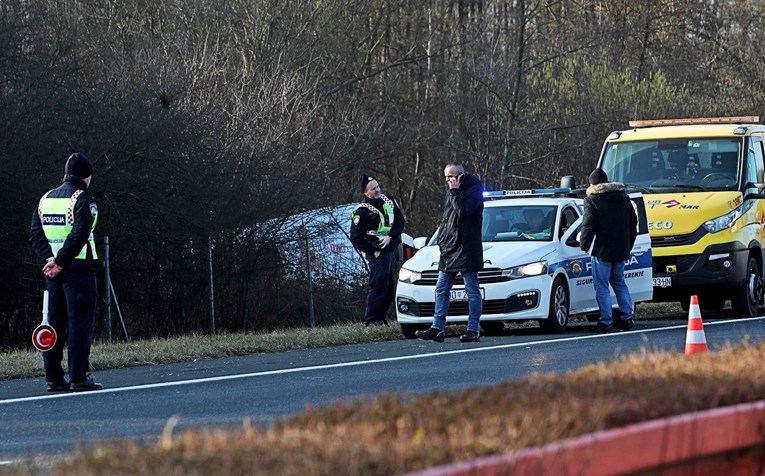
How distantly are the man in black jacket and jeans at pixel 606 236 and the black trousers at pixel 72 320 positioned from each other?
23.5ft

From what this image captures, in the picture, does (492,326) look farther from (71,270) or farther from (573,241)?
(71,270)

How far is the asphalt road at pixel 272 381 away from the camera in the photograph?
9.49 meters

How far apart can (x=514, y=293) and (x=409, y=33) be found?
81.2ft

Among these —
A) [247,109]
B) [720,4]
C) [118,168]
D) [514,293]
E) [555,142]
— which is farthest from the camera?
[720,4]

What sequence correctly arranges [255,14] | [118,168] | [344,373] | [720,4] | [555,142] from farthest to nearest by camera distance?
1. [720,4]
2. [555,142]
3. [255,14]
4. [118,168]
5. [344,373]

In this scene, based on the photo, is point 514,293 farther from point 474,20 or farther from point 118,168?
point 474,20

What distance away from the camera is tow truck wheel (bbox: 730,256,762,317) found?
2022 cm

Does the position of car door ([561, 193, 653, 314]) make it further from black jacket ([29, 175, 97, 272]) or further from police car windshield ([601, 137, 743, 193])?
black jacket ([29, 175, 97, 272])

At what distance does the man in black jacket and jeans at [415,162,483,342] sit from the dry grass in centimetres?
917

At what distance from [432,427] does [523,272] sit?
12.1 metres

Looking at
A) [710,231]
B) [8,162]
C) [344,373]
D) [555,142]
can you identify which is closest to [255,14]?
[555,142]

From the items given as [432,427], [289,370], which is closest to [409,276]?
[289,370]

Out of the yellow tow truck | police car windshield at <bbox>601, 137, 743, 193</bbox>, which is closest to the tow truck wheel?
the yellow tow truck

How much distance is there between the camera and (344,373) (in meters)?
13.0
